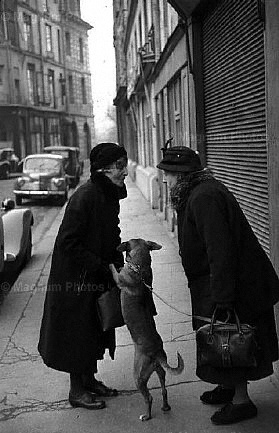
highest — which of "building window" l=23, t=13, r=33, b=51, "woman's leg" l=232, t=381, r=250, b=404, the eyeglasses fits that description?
"building window" l=23, t=13, r=33, b=51

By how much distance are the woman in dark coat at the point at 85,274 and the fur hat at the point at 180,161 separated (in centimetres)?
42

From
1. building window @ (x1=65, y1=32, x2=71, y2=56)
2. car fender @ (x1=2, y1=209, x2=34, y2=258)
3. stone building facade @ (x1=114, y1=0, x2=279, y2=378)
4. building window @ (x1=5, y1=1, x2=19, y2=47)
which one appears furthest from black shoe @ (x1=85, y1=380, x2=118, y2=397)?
building window @ (x1=65, y1=32, x2=71, y2=56)

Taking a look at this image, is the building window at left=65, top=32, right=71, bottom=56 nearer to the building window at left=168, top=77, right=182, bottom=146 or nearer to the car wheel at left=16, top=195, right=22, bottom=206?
the car wheel at left=16, top=195, right=22, bottom=206

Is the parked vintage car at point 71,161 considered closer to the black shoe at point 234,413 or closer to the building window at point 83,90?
the black shoe at point 234,413

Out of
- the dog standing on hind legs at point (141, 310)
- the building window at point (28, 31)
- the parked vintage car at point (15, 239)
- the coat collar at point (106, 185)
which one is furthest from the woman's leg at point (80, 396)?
the building window at point (28, 31)

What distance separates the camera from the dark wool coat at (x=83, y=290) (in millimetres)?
4156

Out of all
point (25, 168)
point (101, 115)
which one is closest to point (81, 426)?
point (25, 168)

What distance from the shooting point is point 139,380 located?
3.92 m

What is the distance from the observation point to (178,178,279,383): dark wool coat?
3.50 m

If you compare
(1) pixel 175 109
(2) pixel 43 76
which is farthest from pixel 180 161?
(2) pixel 43 76

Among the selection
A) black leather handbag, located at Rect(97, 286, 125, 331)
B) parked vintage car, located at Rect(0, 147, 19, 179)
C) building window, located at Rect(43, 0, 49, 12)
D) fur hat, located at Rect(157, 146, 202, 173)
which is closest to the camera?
fur hat, located at Rect(157, 146, 202, 173)

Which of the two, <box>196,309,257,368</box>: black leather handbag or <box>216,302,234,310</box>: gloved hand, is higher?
<box>216,302,234,310</box>: gloved hand

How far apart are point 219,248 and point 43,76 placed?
48905 millimetres

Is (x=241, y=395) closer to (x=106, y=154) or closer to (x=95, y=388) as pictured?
(x=95, y=388)
